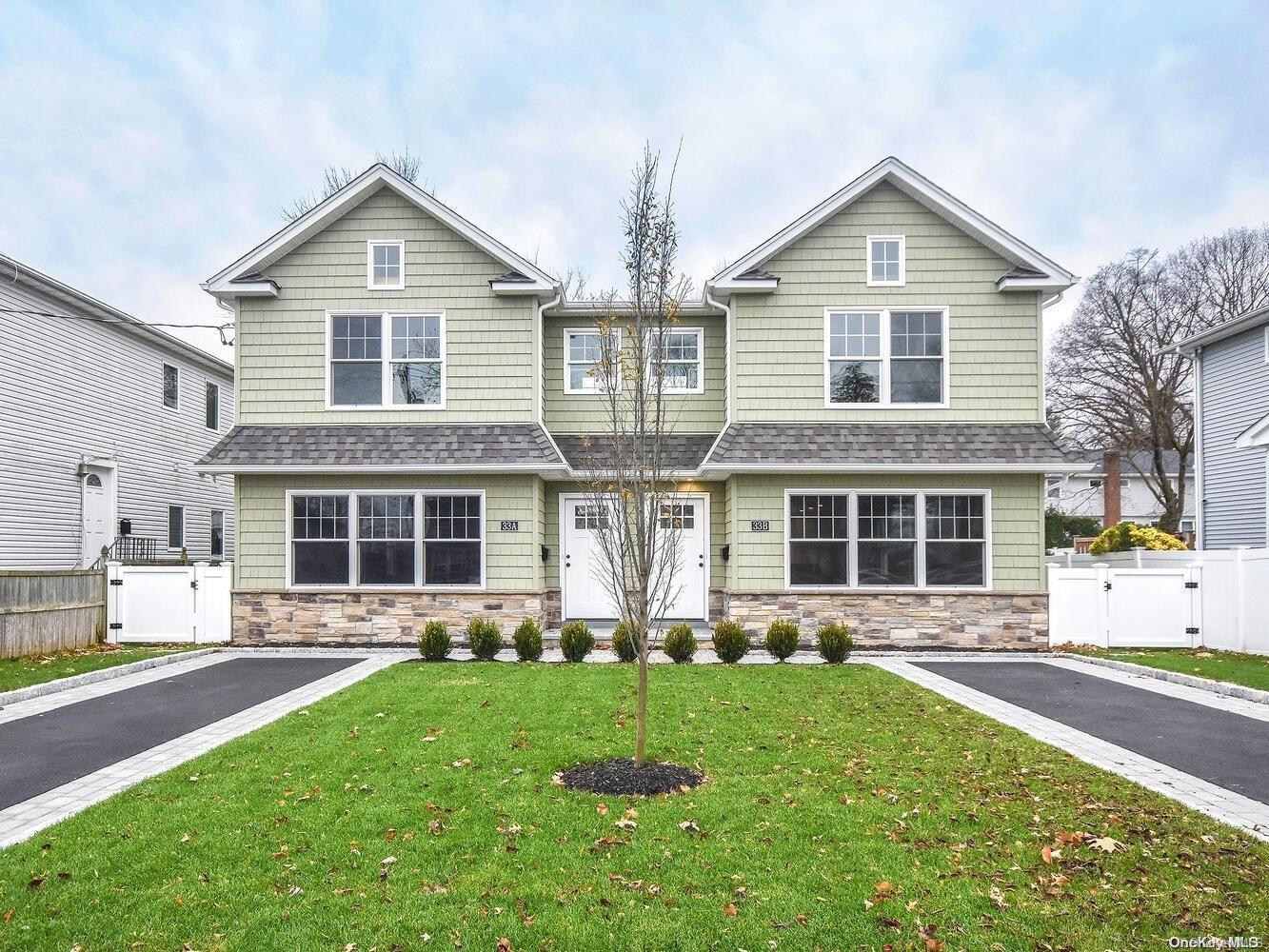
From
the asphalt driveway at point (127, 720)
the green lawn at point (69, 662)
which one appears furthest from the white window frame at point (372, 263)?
the green lawn at point (69, 662)

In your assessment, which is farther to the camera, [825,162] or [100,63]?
[825,162]

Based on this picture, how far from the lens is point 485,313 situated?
13727 mm

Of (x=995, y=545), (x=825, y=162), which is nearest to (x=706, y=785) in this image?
(x=995, y=545)

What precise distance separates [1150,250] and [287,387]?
3311 cm

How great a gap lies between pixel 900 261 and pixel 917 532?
15.1 feet

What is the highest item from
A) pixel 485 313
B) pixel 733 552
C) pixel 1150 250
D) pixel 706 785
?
pixel 1150 250

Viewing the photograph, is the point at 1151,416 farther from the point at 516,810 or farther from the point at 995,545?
the point at 516,810

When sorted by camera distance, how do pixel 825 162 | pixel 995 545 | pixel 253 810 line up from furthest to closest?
pixel 825 162 < pixel 995 545 < pixel 253 810

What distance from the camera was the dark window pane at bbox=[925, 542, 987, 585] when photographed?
43.4ft

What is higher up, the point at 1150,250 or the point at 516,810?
the point at 1150,250

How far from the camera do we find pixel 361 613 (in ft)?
43.9

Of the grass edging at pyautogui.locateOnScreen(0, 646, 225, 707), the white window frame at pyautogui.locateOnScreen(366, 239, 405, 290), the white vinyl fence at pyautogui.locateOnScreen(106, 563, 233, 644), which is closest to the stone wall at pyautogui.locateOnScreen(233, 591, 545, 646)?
the white vinyl fence at pyautogui.locateOnScreen(106, 563, 233, 644)

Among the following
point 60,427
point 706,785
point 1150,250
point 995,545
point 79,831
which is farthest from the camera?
point 1150,250

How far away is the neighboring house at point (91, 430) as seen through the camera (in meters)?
16.3
